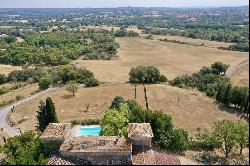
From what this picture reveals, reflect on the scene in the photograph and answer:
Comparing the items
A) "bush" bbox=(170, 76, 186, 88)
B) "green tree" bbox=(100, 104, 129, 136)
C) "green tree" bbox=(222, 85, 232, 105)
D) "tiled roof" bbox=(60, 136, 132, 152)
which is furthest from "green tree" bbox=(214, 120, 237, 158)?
"bush" bbox=(170, 76, 186, 88)

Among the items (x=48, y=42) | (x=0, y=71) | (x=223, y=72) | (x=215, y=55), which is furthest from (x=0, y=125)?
(x=48, y=42)

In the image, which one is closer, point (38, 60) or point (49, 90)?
point (49, 90)

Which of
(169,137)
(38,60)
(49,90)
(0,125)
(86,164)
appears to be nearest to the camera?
(86,164)

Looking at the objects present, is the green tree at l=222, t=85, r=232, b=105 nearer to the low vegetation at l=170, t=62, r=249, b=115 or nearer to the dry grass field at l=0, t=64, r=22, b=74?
the low vegetation at l=170, t=62, r=249, b=115

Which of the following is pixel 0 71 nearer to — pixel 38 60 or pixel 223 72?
pixel 38 60

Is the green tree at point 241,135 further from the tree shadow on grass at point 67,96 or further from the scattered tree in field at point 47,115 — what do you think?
the tree shadow on grass at point 67,96

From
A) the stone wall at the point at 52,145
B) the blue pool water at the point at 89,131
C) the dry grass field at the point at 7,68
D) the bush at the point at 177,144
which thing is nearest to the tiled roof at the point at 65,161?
the stone wall at the point at 52,145
